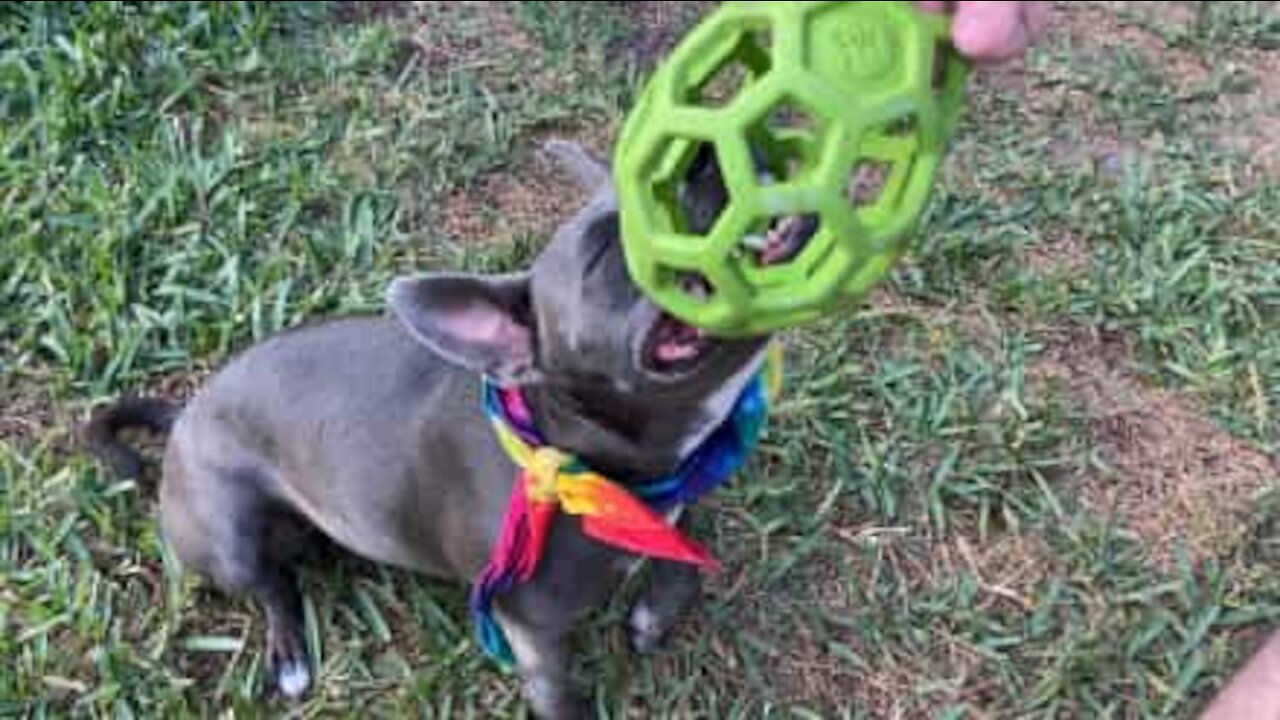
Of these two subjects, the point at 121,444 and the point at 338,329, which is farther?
the point at 121,444

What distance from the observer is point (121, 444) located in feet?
14.6

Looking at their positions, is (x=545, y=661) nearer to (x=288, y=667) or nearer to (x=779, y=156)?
(x=288, y=667)


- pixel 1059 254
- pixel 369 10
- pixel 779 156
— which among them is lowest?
pixel 1059 254

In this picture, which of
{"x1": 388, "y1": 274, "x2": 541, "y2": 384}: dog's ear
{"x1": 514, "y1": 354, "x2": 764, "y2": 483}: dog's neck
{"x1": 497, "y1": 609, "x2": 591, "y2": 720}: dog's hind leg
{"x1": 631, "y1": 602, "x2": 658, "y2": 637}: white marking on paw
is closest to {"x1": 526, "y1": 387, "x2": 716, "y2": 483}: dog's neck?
{"x1": 514, "y1": 354, "x2": 764, "y2": 483}: dog's neck

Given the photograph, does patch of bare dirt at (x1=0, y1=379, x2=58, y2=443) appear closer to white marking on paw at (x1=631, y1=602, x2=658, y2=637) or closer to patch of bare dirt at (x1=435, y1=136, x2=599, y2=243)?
patch of bare dirt at (x1=435, y1=136, x2=599, y2=243)

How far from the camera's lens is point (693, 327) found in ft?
9.91

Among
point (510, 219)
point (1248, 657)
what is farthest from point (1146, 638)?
point (510, 219)

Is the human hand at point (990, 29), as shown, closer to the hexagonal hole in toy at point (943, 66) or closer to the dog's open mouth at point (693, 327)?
the hexagonal hole in toy at point (943, 66)

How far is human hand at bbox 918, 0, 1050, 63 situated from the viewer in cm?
254

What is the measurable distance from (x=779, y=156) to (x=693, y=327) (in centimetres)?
36

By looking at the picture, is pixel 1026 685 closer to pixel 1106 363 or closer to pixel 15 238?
pixel 1106 363

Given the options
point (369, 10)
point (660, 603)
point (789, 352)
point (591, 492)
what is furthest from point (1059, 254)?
point (369, 10)

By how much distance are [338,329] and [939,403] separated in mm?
1807

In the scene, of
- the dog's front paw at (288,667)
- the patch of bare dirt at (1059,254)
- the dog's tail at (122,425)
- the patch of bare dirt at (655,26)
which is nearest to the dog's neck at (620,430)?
the dog's front paw at (288,667)
